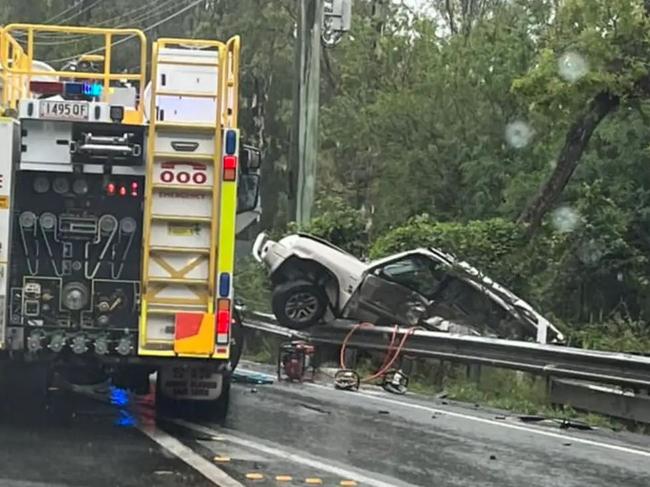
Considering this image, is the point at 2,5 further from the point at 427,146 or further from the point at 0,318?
the point at 0,318

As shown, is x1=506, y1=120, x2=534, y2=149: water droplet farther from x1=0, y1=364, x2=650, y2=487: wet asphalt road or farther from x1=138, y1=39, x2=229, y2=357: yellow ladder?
x1=138, y1=39, x2=229, y2=357: yellow ladder

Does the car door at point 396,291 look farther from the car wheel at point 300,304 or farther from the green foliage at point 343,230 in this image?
the green foliage at point 343,230

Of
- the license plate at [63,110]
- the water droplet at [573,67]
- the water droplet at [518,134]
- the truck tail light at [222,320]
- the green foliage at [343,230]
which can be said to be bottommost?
the truck tail light at [222,320]

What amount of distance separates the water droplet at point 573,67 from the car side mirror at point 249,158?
30.8 feet

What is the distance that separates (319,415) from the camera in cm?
1170

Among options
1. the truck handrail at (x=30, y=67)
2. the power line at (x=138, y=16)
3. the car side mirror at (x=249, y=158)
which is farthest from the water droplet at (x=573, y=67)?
the power line at (x=138, y=16)

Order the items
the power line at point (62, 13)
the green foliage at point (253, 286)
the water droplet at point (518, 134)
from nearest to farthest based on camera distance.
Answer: the green foliage at point (253, 286) → the water droplet at point (518, 134) → the power line at point (62, 13)

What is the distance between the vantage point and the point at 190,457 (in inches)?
350

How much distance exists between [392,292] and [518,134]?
1097cm

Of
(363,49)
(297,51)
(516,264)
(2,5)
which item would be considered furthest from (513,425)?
(2,5)

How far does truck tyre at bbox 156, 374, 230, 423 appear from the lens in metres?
10.9

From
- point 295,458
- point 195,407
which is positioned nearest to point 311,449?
point 295,458

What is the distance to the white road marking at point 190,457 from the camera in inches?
318

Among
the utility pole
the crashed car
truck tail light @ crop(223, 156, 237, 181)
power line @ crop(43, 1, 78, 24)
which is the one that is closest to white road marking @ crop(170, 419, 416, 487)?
truck tail light @ crop(223, 156, 237, 181)
